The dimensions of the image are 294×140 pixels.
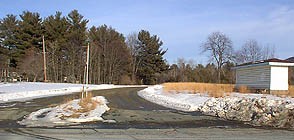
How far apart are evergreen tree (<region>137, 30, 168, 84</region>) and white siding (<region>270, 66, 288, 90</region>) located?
5330cm

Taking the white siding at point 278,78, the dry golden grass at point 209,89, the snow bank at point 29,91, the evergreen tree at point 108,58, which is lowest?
the snow bank at point 29,91

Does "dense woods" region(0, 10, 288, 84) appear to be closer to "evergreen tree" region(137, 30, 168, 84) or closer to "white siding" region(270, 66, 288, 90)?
"evergreen tree" region(137, 30, 168, 84)

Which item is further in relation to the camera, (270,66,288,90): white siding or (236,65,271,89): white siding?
(236,65,271,89): white siding

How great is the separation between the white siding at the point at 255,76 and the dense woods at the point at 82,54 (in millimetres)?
32830

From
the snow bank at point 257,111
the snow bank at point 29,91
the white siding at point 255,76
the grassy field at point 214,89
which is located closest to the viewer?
the snow bank at point 257,111

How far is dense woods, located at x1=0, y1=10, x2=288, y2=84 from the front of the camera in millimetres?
65375

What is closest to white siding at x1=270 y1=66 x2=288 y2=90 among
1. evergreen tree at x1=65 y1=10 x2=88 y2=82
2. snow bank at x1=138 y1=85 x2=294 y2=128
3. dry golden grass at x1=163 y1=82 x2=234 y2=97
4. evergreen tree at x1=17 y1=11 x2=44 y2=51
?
dry golden grass at x1=163 y1=82 x2=234 y2=97

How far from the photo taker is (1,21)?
69812 mm

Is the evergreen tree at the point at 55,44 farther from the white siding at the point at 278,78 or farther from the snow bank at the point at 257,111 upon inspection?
the snow bank at the point at 257,111

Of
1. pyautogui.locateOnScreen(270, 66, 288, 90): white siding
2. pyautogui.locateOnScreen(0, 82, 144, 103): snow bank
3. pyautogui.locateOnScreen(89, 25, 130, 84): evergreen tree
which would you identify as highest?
pyautogui.locateOnScreen(89, 25, 130, 84): evergreen tree

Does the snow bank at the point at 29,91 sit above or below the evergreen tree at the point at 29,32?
below

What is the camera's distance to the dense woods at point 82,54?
65.4 m

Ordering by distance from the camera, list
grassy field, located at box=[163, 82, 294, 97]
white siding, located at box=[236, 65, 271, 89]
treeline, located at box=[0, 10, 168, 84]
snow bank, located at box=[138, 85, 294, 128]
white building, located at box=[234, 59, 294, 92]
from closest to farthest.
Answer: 1. snow bank, located at box=[138, 85, 294, 128]
2. grassy field, located at box=[163, 82, 294, 97]
3. white building, located at box=[234, 59, 294, 92]
4. white siding, located at box=[236, 65, 271, 89]
5. treeline, located at box=[0, 10, 168, 84]

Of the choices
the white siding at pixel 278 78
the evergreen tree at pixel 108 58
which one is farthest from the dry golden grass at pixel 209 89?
the evergreen tree at pixel 108 58
